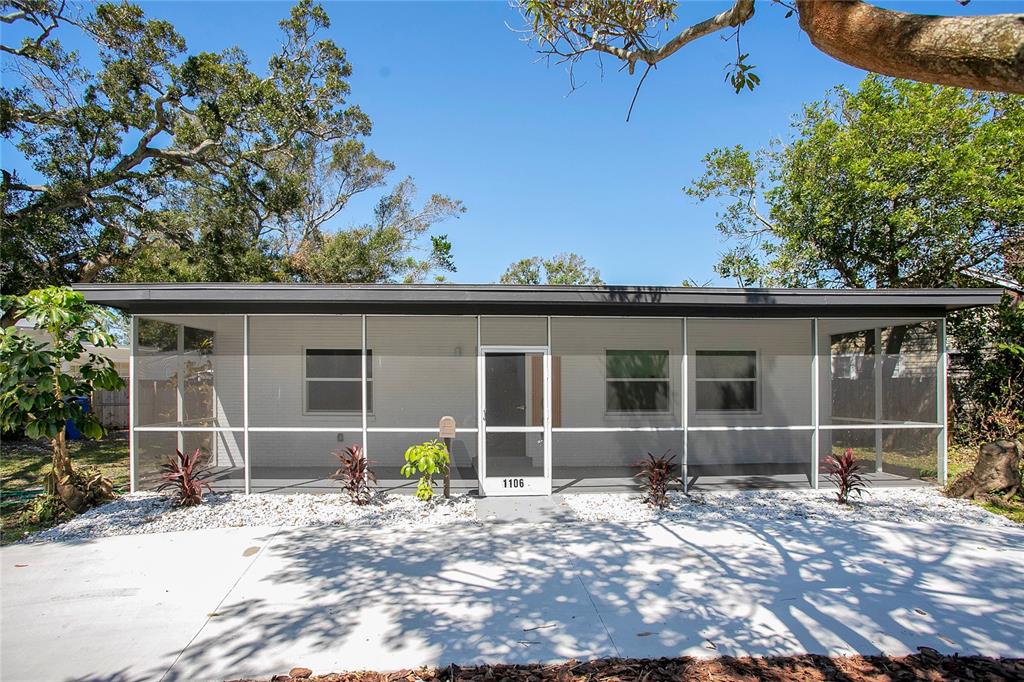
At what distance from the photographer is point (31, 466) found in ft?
32.0

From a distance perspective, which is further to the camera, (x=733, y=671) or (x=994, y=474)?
(x=994, y=474)

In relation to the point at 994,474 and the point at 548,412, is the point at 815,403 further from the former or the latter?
the point at 548,412

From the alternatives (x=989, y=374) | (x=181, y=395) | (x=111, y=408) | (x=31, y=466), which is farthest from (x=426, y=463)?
(x=111, y=408)

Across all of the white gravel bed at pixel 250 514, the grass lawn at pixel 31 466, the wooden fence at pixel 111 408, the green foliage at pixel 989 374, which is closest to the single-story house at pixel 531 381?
the white gravel bed at pixel 250 514

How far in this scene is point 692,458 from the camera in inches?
352

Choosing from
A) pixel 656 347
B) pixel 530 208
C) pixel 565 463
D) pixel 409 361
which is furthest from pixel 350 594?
pixel 530 208

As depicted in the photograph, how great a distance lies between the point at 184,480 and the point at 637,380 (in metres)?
6.55

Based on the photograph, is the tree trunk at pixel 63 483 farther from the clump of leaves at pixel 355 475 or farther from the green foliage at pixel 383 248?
the green foliage at pixel 383 248

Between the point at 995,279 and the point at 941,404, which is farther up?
the point at 995,279

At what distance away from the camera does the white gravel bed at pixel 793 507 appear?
635 cm

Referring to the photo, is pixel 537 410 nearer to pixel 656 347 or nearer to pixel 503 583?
pixel 656 347

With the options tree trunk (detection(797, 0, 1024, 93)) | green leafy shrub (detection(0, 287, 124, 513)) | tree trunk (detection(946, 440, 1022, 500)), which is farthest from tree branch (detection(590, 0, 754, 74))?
tree trunk (detection(946, 440, 1022, 500))

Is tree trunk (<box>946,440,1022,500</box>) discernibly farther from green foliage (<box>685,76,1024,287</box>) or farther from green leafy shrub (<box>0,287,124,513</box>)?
green leafy shrub (<box>0,287,124,513</box>)

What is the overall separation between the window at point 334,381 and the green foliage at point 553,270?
2880 centimetres
